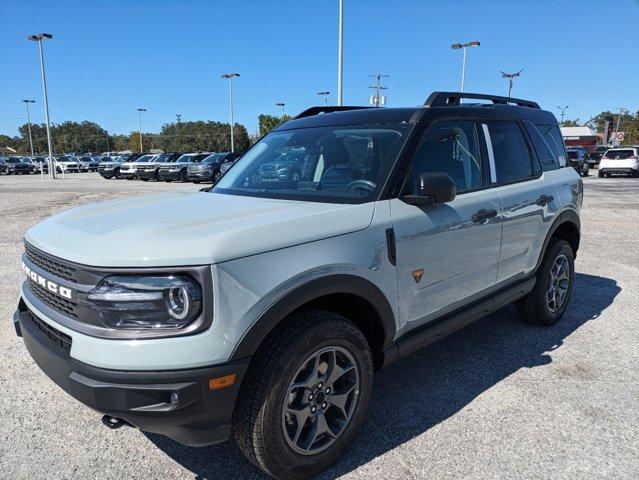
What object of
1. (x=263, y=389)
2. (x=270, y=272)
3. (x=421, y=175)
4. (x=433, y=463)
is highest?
(x=421, y=175)

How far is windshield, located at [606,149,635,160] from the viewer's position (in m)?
28.2

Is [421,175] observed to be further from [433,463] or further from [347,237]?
[433,463]

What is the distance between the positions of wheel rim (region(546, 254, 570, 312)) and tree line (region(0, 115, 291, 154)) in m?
85.2

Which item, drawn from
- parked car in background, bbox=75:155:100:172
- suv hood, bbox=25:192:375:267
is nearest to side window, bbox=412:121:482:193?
suv hood, bbox=25:192:375:267

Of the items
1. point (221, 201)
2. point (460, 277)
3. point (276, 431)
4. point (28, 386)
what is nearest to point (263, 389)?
point (276, 431)

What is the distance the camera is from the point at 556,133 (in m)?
4.78

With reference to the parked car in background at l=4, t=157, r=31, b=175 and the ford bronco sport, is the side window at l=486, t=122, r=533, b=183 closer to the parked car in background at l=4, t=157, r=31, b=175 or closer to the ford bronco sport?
the ford bronco sport

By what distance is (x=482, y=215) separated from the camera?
10.8ft

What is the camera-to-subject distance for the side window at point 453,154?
3006mm

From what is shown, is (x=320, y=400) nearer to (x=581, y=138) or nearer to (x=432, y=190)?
(x=432, y=190)

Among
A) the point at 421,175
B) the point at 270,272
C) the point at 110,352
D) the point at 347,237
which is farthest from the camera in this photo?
the point at 421,175

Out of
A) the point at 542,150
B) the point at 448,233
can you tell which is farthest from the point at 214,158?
the point at 448,233

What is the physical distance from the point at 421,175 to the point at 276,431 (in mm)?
1571

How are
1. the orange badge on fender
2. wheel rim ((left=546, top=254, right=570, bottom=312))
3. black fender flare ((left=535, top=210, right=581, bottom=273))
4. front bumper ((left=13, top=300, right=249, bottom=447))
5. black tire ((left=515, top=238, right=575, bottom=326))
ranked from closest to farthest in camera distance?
front bumper ((left=13, top=300, right=249, bottom=447)), the orange badge on fender, black fender flare ((left=535, top=210, right=581, bottom=273)), black tire ((left=515, top=238, right=575, bottom=326)), wheel rim ((left=546, top=254, right=570, bottom=312))
